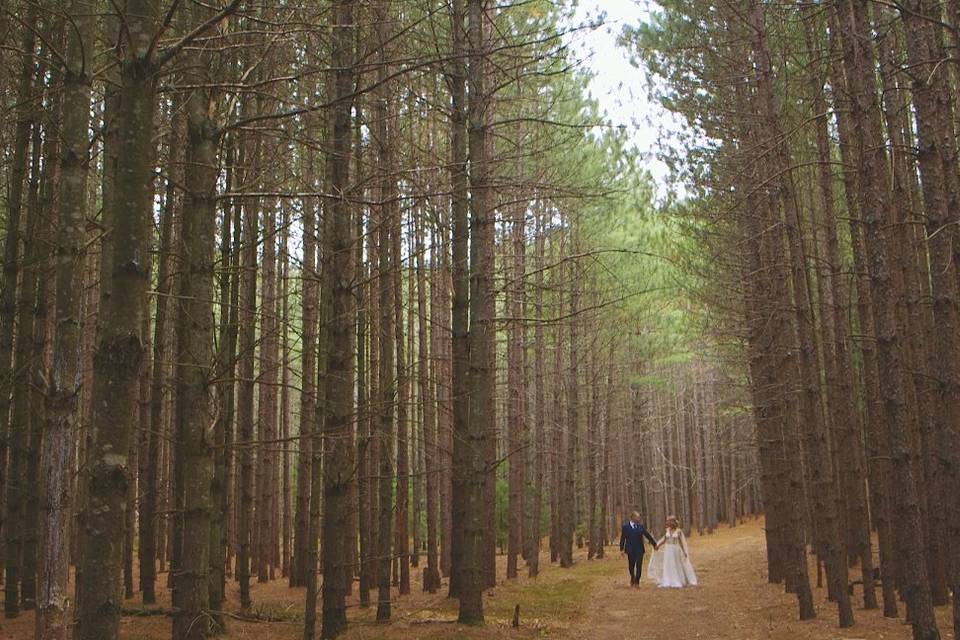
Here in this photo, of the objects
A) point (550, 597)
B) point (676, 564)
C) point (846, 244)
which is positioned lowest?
point (550, 597)

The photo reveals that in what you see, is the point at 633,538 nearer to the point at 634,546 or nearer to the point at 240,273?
the point at 634,546

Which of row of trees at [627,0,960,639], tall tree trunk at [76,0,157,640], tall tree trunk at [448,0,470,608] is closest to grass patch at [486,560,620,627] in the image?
tall tree trunk at [448,0,470,608]

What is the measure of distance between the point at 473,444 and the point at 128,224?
6319 mm

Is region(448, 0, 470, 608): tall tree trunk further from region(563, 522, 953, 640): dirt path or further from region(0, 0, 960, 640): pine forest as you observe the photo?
region(563, 522, 953, 640): dirt path

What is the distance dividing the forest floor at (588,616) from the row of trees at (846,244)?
0.70 meters

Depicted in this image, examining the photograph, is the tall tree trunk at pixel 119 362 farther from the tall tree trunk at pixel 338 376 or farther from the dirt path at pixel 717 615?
the dirt path at pixel 717 615

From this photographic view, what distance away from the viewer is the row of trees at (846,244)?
7151mm

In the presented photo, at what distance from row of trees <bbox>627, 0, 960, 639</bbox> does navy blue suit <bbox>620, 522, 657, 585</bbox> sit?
8.51 ft

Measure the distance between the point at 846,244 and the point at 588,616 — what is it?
12645 mm

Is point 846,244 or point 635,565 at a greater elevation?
point 846,244

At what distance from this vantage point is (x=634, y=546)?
53.3ft

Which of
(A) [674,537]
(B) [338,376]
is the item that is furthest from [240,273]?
(A) [674,537]

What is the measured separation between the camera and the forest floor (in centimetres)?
903

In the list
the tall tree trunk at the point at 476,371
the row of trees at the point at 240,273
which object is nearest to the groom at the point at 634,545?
the row of trees at the point at 240,273
